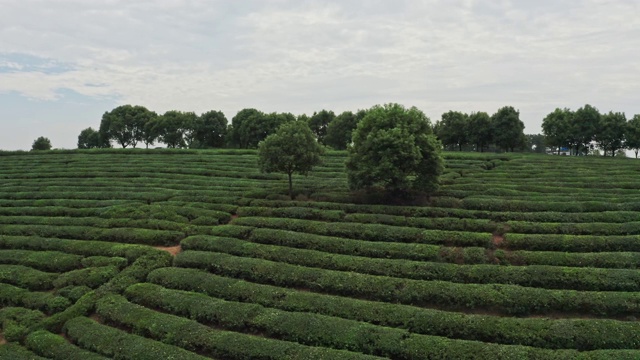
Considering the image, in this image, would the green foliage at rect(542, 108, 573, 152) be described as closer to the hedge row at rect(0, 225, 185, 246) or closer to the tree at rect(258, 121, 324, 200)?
the tree at rect(258, 121, 324, 200)

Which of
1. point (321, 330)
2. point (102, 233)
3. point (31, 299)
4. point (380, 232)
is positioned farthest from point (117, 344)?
point (380, 232)

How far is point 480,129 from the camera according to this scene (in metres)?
70.6

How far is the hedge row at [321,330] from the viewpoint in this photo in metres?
15.1

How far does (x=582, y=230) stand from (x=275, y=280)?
1692 centimetres

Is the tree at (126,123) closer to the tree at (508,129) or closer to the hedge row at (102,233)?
the hedge row at (102,233)

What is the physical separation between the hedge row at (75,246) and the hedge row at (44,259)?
2.12 feet

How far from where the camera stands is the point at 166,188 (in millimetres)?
39031

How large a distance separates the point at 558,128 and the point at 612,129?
6777 millimetres

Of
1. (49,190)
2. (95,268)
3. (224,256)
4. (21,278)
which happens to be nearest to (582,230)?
(224,256)

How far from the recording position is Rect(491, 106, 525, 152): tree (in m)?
68.4

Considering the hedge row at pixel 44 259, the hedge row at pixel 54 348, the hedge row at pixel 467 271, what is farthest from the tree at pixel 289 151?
the hedge row at pixel 54 348

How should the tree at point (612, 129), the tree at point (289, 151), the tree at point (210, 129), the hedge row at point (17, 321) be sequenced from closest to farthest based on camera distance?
the hedge row at point (17, 321)
the tree at point (289, 151)
the tree at point (612, 129)
the tree at point (210, 129)

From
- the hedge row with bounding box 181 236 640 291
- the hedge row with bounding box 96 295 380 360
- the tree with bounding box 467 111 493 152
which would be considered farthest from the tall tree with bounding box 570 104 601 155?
the hedge row with bounding box 96 295 380 360

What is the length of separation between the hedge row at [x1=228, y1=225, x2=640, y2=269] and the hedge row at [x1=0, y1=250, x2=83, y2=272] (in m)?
9.54
